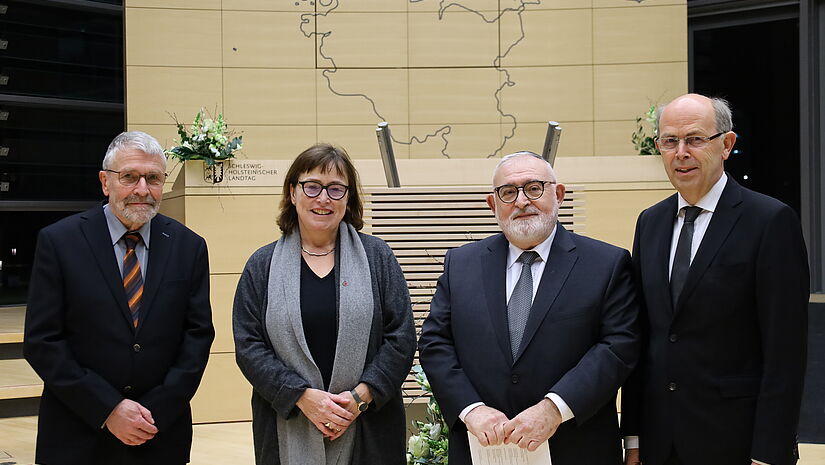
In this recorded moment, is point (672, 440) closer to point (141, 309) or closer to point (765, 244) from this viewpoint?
point (765, 244)

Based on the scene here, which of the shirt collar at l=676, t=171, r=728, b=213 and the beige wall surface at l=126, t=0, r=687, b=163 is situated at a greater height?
the beige wall surface at l=126, t=0, r=687, b=163

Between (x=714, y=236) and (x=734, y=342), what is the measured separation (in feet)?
0.97

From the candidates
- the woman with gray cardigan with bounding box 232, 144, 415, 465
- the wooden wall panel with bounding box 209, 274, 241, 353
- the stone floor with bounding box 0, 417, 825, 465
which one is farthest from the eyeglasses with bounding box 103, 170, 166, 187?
the wooden wall panel with bounding box 209, 274, 241, 353

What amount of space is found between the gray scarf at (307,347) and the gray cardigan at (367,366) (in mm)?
30

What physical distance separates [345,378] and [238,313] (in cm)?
41

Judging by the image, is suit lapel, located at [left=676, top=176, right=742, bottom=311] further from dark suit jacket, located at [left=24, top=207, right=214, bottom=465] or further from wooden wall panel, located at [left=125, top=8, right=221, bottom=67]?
wooden wall panel, located at [left=125, top=8, right=221, bottom=67]

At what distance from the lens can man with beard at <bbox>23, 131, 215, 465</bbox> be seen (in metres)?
2.64

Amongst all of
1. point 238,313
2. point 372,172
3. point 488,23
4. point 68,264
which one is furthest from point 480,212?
point 488,23

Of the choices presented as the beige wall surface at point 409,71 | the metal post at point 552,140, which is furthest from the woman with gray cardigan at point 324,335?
the beige wall surface at point 409,71

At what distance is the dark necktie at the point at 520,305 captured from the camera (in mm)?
2527

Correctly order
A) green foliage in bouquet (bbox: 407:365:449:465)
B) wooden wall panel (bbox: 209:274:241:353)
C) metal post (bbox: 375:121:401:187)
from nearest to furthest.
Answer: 1. green foliage in bouquet (bbox: 407:365:449:465)
2. metal post (bbox: 375:121:401:187)
3. wooden wall panel (bbox: 209:274:241:353)

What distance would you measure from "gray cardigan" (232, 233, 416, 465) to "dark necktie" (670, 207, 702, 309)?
32.8 inches

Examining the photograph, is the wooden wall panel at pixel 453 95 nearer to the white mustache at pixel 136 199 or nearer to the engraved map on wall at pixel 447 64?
the engraved map on wall at pixel 447 64

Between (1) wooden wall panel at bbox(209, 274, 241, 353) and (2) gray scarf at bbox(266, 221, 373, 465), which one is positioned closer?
(2) gray scarf at bbox(266, 221, 373, 465)
